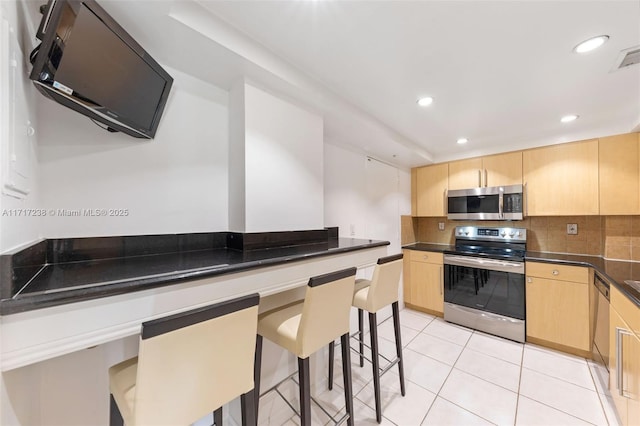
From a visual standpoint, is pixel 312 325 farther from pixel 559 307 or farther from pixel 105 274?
pixel 559 307

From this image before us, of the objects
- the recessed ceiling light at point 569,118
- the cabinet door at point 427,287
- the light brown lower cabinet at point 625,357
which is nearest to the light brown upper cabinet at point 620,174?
the recessed ceiling light at point 569,118

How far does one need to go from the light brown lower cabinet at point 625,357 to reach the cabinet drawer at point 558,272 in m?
0.68

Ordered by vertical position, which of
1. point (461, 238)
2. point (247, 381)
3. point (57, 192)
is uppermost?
point (57, 192)

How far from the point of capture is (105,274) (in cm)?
86

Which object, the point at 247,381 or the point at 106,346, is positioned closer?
the point at 247,381

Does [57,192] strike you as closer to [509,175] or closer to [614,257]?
[509,175]

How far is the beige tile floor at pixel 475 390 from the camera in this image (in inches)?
62.3

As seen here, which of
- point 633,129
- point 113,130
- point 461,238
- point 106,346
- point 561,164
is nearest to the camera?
point 106,346

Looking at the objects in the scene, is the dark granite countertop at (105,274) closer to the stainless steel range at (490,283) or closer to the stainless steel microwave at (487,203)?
the stainless steel range at (490,283)

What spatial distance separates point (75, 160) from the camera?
110 centimetres

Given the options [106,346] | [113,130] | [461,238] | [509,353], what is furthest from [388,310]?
[113,130]

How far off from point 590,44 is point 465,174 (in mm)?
1987

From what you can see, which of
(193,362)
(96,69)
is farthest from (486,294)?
(96,69)

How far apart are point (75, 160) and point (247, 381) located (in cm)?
123
